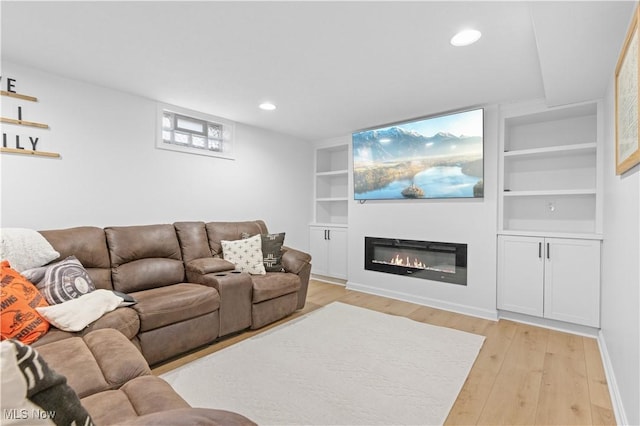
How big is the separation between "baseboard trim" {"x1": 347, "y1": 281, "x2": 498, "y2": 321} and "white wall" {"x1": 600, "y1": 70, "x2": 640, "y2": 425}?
3.37 ft

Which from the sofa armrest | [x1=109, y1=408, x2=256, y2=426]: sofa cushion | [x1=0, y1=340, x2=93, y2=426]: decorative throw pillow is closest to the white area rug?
the sofa armrest

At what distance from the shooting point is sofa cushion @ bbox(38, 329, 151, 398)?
1.29 metres

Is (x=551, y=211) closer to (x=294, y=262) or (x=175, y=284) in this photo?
(x=294, y=262)

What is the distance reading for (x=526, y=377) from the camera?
7.19ft

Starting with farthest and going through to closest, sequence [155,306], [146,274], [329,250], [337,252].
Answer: [329,250] < [337,252] < [146,274] < [155,306]

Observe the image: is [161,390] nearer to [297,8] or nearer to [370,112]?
[297,8]

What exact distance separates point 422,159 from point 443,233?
958 mm

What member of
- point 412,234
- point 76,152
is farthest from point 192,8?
point 412,234

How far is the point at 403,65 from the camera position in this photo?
2512 mm

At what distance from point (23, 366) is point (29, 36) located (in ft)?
8.76

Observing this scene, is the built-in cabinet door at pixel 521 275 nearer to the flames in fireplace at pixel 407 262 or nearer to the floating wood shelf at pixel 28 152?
the flames in fireplace at pixel 407 262

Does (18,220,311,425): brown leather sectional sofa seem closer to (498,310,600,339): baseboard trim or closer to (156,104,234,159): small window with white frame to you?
(156,104,234,159): small window with white frame

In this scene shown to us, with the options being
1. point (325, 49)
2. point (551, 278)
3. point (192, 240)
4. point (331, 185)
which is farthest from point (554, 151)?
point (192, 240)

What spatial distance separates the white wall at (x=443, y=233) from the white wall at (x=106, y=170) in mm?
1672
